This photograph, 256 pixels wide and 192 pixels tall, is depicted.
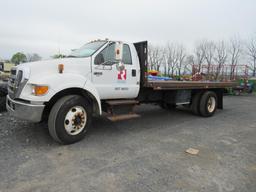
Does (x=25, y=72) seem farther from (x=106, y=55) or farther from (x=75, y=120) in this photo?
(x=106, y=55)

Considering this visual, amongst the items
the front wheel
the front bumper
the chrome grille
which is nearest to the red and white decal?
the front bumper

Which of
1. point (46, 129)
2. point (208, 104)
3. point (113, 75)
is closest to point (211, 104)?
point (208, 104)

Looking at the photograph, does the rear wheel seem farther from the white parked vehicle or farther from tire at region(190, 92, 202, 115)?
tire at region(190, 92, 202, 115)

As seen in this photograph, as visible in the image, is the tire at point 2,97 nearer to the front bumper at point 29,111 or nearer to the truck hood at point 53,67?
the truck hood at point 53,67

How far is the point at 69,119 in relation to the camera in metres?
3.54

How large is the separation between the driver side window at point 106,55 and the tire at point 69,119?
895mm

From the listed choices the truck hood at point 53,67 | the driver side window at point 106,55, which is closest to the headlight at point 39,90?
the truck hood at point 53,67

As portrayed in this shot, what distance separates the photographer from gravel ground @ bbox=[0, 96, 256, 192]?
2.38 m

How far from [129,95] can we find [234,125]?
10.4 ft

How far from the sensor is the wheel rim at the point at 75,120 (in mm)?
3529

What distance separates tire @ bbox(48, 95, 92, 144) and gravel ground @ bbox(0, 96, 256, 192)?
198 millimetres

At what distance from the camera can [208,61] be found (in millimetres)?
29500

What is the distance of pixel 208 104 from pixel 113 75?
12.8ft

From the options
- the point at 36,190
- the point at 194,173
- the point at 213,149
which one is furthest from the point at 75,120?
the point at 213,149
